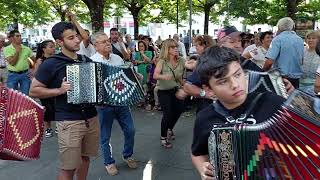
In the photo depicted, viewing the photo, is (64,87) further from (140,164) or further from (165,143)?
(165,143)

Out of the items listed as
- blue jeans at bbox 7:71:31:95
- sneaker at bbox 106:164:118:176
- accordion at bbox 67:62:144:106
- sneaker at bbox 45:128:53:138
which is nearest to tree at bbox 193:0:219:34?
blue jeans at bbox 7:71:31:95

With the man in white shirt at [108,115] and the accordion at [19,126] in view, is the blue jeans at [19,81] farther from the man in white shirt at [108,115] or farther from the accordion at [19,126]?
the accordion at [19,126]

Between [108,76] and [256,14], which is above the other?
[256,14]

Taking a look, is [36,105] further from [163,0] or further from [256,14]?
[163,0]

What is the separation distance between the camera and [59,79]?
3.73 meters

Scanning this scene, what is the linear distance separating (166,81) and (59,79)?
2444 mm

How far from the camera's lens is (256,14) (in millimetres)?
21453

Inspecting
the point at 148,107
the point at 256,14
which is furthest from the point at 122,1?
the point at 148,107

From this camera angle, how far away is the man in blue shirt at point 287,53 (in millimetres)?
5707

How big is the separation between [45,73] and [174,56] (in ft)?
8.73

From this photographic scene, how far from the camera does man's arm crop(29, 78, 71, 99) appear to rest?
143 inches

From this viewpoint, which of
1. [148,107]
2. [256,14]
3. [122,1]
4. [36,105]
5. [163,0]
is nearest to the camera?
[36,105]

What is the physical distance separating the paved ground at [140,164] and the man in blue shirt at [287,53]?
1.87 m

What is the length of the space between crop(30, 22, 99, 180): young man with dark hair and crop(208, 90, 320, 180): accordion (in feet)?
6.75
